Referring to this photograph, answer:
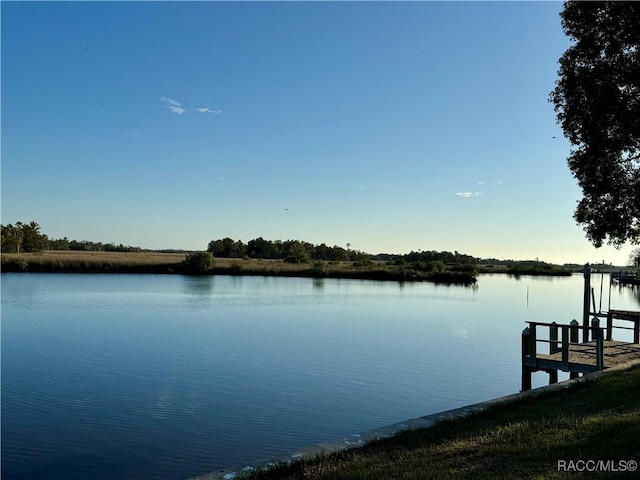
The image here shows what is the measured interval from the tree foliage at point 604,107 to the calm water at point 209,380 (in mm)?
6477

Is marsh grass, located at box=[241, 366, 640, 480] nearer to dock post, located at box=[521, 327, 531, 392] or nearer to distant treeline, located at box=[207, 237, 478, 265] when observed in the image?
dock post, located at box=[521, 327, 531, 392]

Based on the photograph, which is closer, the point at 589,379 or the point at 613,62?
the point at 589,379

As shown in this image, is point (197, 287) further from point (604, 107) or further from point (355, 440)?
point (355, 440)

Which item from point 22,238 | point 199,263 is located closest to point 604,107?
point 199,263

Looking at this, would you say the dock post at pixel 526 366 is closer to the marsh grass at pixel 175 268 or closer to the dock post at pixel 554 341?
the dock post at pixel 554 341

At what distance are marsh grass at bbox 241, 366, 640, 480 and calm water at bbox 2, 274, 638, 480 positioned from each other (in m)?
3.80

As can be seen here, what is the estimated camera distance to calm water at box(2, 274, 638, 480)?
32.0ft

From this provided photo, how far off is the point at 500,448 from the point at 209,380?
416 inches

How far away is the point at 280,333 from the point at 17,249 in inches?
3741

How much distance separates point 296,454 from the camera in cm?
626

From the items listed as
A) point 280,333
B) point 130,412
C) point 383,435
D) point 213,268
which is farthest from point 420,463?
point 213,268

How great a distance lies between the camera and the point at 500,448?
626cm

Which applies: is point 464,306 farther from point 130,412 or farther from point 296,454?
point 296,454

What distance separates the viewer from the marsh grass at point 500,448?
5.50 m
